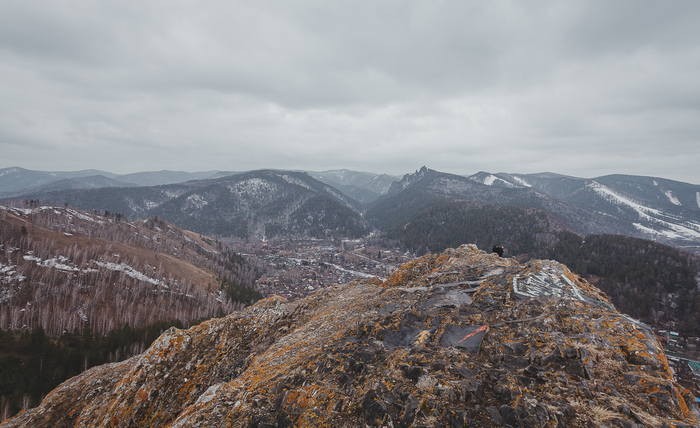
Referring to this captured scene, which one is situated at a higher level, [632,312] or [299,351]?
[299,351]

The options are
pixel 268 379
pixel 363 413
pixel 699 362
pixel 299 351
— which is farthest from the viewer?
pixel 699 362

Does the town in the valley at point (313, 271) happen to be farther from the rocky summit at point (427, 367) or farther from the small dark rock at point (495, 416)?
the small dark rock at point (495, 416)

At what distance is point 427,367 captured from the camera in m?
7.27

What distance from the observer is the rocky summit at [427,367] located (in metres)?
5.62

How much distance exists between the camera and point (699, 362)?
192 feet

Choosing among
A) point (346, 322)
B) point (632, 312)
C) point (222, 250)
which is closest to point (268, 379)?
point (346, 322)

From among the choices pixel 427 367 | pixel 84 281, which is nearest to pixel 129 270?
pixel 84 281

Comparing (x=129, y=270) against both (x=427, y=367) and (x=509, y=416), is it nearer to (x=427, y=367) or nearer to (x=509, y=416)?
(x=427, y=367)

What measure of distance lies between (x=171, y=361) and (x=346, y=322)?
32.9ft

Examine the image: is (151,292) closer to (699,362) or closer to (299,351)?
(299,351)

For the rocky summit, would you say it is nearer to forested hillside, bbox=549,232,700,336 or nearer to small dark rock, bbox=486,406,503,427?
small dark rock, bbox=486,406,503,427

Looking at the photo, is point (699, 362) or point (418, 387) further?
point (699, 362)

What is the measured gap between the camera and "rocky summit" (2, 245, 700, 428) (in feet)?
18.4

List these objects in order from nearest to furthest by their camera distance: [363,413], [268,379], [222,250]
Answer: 1. [363,413]
2. [268,379]
3. [222,250]
